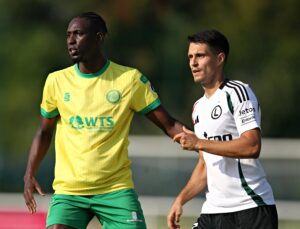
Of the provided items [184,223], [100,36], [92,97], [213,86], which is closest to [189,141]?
[213,86]

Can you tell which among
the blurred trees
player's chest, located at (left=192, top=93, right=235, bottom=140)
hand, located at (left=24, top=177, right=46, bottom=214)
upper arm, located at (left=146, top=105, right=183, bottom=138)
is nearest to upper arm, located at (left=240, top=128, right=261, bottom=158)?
player's chest, located at (left=192, top=93, right=235, bottom=140)

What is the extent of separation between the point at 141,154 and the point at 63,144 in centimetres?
657

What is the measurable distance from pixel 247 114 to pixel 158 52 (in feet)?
45.2

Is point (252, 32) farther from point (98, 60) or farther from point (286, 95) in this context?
point (98, 60)

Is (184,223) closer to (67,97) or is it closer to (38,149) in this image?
(38,149)

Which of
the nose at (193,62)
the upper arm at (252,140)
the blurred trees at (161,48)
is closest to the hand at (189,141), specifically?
the upper arm at (252,140)

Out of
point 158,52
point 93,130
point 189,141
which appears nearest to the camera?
point 189,141

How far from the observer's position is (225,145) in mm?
7441

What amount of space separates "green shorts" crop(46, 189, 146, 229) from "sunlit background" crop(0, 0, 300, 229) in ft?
32.2

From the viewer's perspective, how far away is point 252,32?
21.6 metres

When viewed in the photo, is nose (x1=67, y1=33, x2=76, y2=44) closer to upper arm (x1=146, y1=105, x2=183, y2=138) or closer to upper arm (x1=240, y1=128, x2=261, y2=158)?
upper arm (x1=146, y1=105, x2=183, y2=138)

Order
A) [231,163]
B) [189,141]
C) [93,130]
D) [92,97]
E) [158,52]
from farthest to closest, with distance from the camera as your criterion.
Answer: [158,52]
[92,97]
[93,130]
[231,163]
[189,141]

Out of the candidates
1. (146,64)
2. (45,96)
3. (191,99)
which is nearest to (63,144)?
(45,96)

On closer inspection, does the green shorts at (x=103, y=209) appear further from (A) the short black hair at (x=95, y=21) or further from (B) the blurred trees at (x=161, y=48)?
(B) the blurred trees at (x=161, y=48)
